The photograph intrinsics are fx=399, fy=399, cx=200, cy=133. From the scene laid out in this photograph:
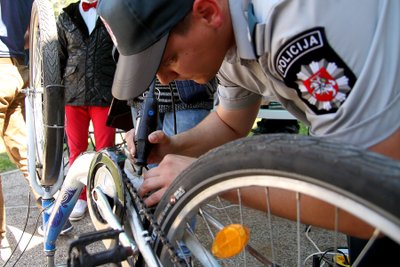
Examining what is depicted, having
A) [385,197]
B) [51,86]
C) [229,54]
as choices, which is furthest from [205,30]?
[51,86]

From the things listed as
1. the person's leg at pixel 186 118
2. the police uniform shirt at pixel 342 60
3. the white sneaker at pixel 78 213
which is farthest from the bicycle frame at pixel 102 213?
the white sneaker at pixel 78 213

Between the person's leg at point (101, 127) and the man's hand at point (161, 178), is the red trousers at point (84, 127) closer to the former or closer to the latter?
the person's leg at point (101, 127)

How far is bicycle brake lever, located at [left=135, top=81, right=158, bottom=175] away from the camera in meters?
1.12

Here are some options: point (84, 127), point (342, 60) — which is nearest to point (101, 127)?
point (84, 127)

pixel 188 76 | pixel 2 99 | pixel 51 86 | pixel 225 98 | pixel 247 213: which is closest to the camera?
pixel 188 76

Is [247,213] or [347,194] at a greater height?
[347,194]

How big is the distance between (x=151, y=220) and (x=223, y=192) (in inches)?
8.7

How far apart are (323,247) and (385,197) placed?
6.29ft

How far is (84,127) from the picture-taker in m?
2.70

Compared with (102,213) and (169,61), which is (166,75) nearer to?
(169,61)

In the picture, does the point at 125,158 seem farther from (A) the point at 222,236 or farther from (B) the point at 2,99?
(B) the point at 2,99

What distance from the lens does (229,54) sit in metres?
1.01

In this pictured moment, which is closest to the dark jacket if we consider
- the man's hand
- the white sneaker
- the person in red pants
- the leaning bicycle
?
the person in red pants

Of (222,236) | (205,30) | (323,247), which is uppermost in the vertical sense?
(205,30)
